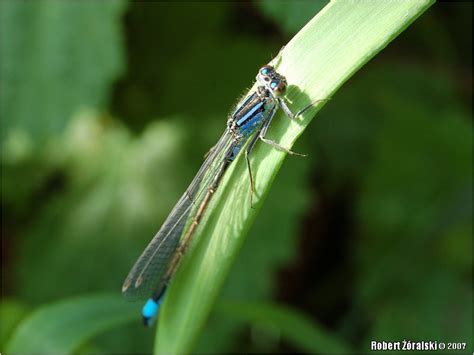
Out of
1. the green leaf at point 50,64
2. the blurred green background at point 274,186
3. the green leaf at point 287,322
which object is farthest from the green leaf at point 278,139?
the blurred green background at point 274,186

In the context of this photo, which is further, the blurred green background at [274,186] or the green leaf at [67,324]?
the blurred green background at [274,186]

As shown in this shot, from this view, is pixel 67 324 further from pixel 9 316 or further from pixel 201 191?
pixel 201 191

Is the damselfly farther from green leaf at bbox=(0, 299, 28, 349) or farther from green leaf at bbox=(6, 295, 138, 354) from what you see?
green leaf at bbox=(0, 299, 28, 349)

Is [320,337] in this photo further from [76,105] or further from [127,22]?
[127,22]

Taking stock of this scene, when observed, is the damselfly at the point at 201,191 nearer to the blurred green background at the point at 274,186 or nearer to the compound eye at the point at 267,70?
the compound eye at the point at 267,70

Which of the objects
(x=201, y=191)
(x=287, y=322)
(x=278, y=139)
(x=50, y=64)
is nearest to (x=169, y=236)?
(x=201, y=191)

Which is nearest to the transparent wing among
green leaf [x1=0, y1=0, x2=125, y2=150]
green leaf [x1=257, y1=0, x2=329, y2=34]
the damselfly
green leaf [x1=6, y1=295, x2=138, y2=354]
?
the damselfly

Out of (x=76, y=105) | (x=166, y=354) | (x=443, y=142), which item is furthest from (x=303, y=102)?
(x=443, y=142)
